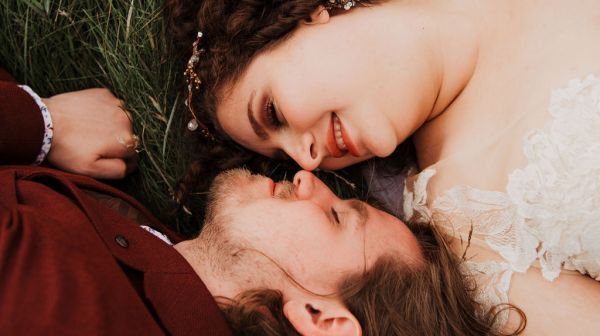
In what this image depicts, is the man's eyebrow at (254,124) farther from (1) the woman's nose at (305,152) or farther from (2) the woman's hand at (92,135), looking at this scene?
(2) the woman's hand at (92,135)

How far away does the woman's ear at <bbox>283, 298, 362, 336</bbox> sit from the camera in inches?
Result: 74.0

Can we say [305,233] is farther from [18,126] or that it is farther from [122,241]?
[18,126]

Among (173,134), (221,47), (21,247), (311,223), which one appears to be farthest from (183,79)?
(21,247)

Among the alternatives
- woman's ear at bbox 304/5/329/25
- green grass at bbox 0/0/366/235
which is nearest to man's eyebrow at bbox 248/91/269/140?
woman's ear at bbox 304/5/329/25

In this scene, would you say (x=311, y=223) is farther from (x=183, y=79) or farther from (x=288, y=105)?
(x=183, y=79)

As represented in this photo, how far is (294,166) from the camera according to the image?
2912mm

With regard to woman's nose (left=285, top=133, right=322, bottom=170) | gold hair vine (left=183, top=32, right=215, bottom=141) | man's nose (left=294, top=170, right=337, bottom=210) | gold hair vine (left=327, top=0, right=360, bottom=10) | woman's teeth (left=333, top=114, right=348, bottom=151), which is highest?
gold hair vine (left=327, top=0, right=360, bottom=10)

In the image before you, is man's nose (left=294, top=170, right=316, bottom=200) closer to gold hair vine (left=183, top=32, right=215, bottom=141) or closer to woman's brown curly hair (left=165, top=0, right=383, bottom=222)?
woman's brown curly hair (left=165, top=0, right=383, bottom=222)

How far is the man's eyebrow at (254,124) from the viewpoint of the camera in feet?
7.34

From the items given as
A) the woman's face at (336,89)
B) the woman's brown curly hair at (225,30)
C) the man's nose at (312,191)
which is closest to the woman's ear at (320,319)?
the man's nose at (312,191)

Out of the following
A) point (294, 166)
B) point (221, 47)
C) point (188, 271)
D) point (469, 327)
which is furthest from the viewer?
point (294, 166)

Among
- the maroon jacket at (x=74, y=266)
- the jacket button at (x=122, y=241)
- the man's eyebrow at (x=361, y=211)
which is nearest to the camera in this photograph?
the maroon jacket at (x=74, y=266)

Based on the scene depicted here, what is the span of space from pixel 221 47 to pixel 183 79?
58cm

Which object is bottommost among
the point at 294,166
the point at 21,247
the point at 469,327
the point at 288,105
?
the point at 469,327
